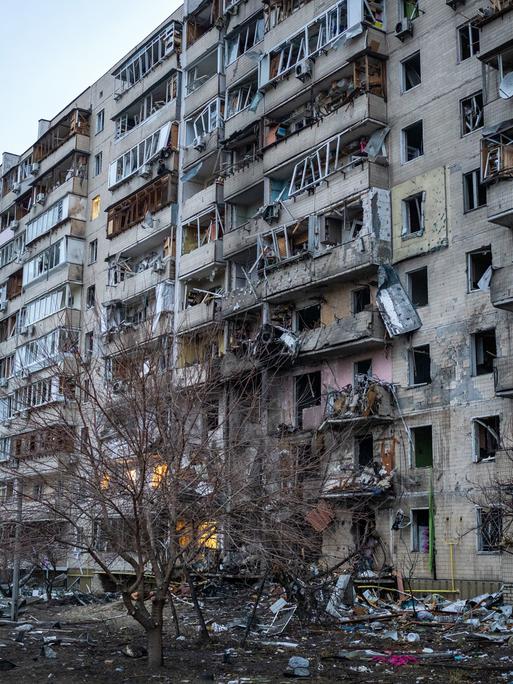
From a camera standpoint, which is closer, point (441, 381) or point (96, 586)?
point (441, 381)

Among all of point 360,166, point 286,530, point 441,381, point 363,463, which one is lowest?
point 286,530

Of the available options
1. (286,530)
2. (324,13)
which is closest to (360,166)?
(324,13)

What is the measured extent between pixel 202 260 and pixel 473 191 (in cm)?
1435

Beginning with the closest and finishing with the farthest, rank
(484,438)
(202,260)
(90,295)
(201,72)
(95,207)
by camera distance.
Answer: (484,438) < (202,260) < (201,72) < (90,295) < (95,207)

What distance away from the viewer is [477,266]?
2895cm

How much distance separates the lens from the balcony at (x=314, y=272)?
102 feet

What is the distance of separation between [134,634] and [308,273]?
1520 centimetres

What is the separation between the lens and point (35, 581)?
46.3m

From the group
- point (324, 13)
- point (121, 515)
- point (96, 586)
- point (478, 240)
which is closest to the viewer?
point (121, 515)

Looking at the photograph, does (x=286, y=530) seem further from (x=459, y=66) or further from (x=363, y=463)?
(x=459, y=66)

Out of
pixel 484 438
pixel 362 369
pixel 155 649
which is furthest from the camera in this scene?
pixel 362 369

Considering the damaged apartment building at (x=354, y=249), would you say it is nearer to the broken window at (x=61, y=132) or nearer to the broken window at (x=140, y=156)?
the broken window at (x=140, y=156)

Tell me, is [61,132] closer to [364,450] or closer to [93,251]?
[93,251]

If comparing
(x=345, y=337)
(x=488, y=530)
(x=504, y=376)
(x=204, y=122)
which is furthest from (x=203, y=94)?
(x=488, y=530)
